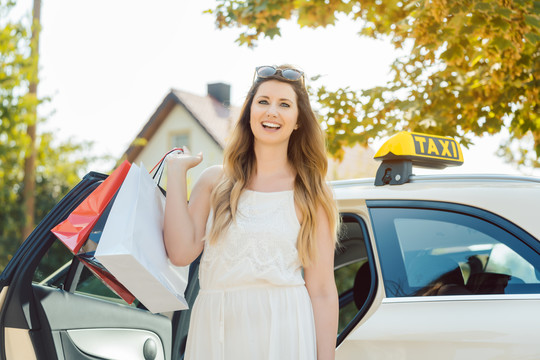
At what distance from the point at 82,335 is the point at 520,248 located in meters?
1.70

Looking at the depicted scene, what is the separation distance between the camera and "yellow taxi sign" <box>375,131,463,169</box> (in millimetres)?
2566

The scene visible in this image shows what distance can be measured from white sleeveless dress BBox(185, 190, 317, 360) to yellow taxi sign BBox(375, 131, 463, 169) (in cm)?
65

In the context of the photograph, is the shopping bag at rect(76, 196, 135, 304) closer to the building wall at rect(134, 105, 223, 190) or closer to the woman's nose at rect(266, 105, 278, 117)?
the woman's nose at rect(266, 105, 278, 117)

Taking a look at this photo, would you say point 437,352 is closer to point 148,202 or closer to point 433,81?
point 148,202

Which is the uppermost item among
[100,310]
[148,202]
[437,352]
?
[148,202]

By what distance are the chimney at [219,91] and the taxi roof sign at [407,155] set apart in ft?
75.9

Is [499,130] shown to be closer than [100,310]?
No

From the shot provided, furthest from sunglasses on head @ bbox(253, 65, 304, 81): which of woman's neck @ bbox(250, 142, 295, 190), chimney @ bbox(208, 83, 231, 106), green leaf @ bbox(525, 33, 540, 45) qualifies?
chimney @ bbox(208, 83, 231, 106)

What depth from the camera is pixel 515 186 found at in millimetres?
2342

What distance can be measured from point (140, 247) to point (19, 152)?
1132cm

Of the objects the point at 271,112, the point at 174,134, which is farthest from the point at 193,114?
the point at 271,112

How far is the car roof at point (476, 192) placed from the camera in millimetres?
2236

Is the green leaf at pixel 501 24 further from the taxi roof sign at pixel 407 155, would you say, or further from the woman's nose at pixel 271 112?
the woman's nose at pixel 271 112

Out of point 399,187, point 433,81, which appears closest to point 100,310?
point 399,187
